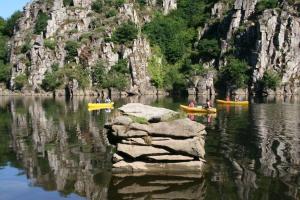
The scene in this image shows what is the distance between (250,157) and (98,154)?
42.4 ft

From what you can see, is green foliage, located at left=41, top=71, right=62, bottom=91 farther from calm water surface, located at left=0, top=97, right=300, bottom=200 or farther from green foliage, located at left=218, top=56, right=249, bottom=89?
calm water surface, located at left=0, top=97, right=300, bottom=200

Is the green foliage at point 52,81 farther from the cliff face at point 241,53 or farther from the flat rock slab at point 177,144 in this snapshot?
the flat rock slab at point 177,144

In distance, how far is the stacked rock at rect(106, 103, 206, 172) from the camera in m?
33.3

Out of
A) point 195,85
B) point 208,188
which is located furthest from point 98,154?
point 195,85

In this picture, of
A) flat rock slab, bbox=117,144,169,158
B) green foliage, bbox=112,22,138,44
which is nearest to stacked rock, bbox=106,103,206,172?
flat rock slab, bbox=117,144,169,158

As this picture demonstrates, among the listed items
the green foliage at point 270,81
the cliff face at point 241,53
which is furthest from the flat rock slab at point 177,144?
the green foliage at point 270,81

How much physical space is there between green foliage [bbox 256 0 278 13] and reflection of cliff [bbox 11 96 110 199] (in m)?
136

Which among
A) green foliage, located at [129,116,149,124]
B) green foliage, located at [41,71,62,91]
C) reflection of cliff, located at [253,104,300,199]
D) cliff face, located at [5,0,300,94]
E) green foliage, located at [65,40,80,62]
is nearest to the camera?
reflection of cliff, located at [253,104,300,199]

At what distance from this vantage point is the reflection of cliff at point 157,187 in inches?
1112

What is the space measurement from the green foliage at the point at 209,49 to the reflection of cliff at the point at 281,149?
120702 millimetres

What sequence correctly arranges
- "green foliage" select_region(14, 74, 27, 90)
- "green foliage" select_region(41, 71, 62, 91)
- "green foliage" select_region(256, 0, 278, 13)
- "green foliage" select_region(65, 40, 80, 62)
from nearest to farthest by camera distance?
1. "green foliage" select_region(41, 71, 62, 91)
2. "green foliage" select_region(256, 0, 278, 13)
3. "green foliage" select_region(14, 74, 27, 90)
4. "green foliage" select_region(65, 40, 80, 62)

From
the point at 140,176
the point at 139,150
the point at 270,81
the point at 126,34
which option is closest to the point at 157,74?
the point at 126,34

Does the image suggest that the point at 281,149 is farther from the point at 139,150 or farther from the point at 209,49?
the point at 209,49

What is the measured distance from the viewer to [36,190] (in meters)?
30.2
